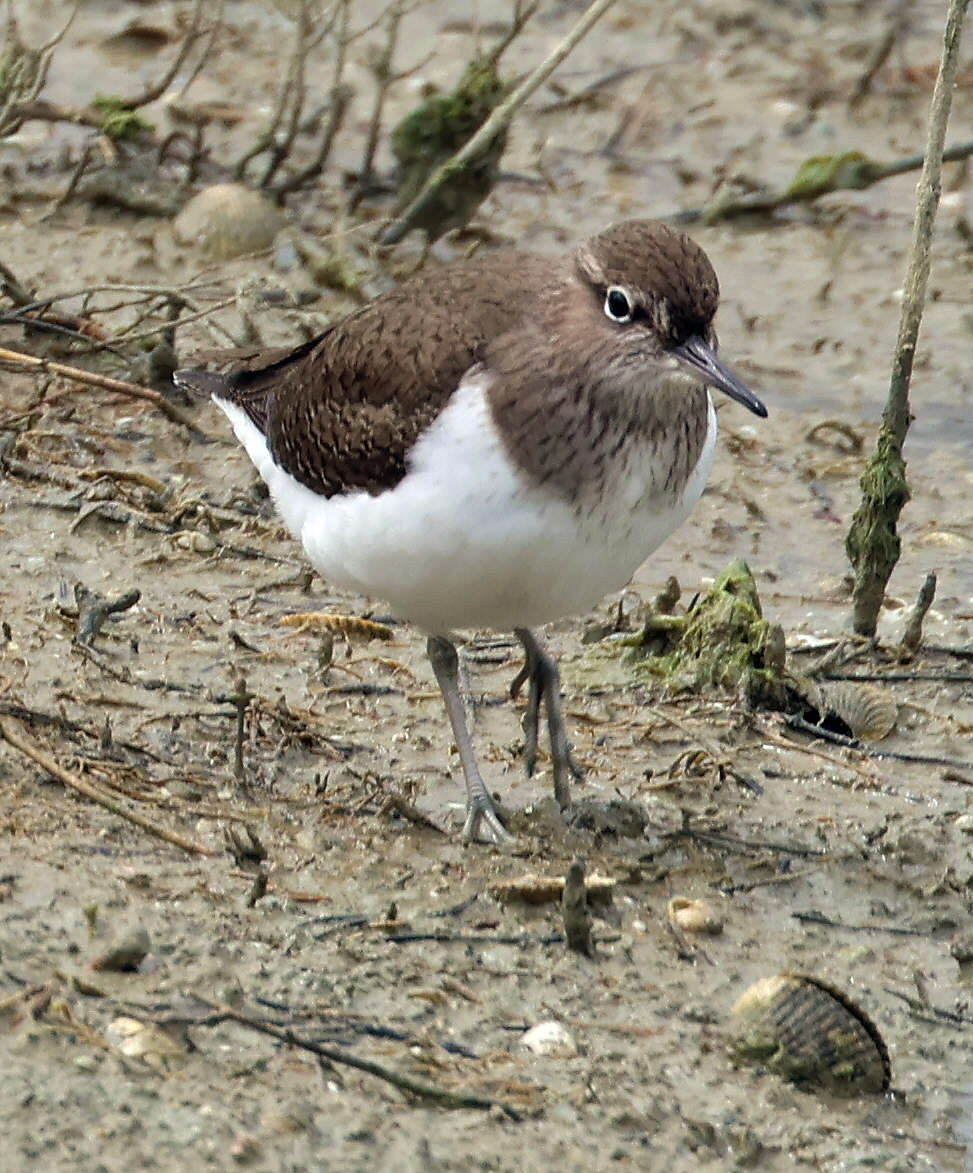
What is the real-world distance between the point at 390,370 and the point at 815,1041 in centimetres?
199

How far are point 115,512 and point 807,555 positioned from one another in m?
2.51

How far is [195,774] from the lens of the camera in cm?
516

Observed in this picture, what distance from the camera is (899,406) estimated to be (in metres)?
5.95

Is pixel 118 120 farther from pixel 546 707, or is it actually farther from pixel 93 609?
pixel 546 707

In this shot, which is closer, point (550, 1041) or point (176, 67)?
point (550, 1041)

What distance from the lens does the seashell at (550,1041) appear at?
13.5 feet

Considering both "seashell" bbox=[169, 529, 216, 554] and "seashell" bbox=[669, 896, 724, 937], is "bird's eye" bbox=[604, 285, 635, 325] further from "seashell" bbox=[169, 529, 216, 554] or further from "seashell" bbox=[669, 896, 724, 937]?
"seashell" bbox=[169, 529, 216, 554]

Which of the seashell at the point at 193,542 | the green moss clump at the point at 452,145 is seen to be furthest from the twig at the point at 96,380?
the green moss clump at the point at 452,145

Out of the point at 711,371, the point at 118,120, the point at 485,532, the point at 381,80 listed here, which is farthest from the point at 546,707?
the point at 118,120

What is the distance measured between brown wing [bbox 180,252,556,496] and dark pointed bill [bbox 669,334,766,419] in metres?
0.45

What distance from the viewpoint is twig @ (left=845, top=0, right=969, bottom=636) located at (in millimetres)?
5754

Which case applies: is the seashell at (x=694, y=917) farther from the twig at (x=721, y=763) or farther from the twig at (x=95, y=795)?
the twig at (x=95, y=795)

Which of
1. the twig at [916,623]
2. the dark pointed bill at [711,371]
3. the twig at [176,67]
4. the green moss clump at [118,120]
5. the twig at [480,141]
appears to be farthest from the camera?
the green moss clump at [118,120]

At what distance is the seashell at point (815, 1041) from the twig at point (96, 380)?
357 centimetres
